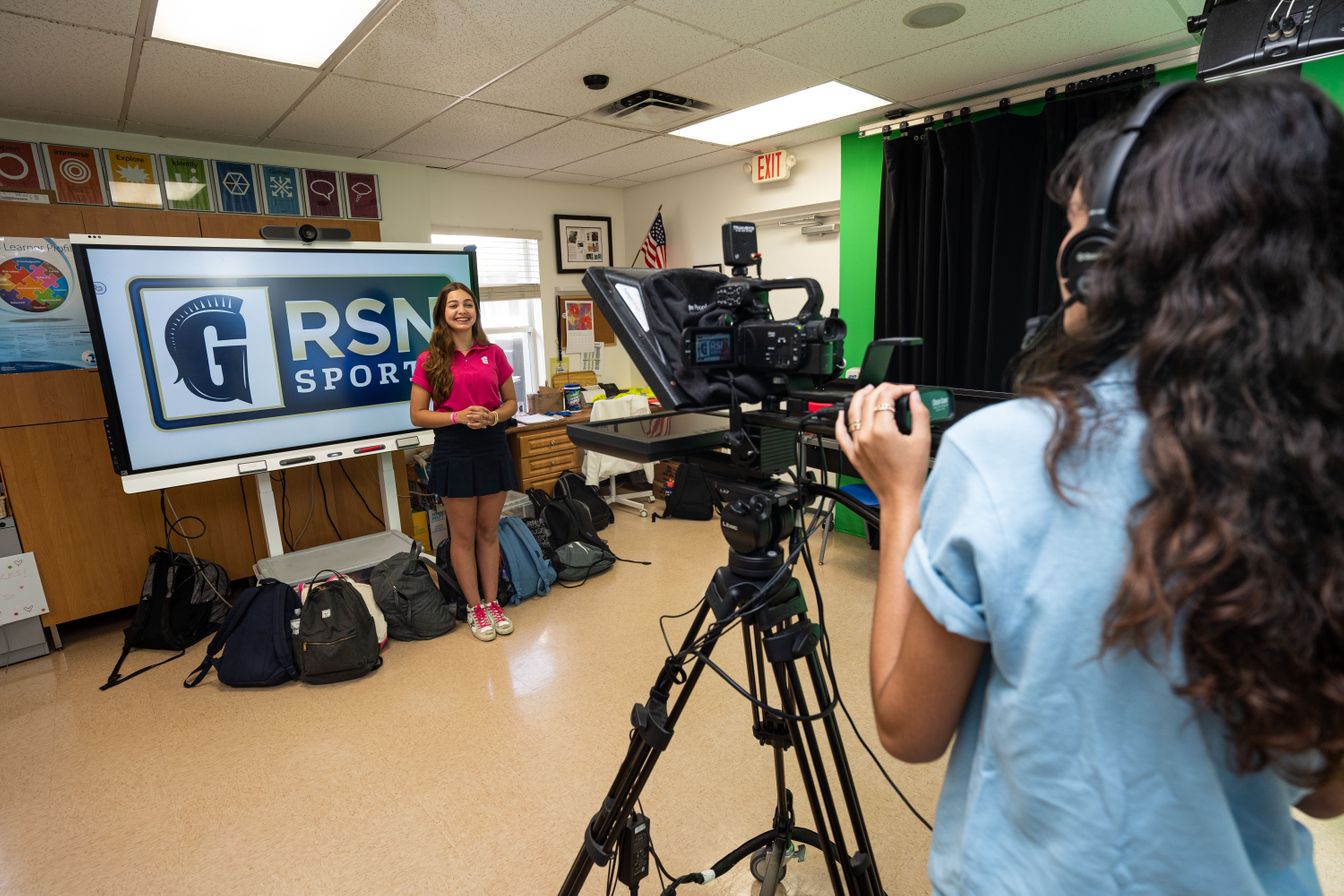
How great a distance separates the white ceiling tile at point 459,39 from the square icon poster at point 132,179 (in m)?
1.42

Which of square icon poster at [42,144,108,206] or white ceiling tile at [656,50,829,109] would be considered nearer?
white ceiling tile at [656,50,829,109]

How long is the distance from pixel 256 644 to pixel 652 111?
290cm

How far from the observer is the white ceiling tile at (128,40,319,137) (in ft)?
7.66

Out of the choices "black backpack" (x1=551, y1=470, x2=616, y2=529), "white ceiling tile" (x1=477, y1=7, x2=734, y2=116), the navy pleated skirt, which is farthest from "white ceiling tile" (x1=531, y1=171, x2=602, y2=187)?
the navy pleated skirt

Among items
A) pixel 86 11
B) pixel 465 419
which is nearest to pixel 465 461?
pixel 465 419

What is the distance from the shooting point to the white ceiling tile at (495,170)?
4.29 meters

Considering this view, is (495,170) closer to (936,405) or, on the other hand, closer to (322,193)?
(322,193)

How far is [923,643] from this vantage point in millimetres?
553

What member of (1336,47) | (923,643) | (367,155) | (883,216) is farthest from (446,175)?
(923,643)

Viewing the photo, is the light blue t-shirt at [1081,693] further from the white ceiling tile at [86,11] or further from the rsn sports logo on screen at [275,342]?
the rsn sports logo on screen at [275,342]

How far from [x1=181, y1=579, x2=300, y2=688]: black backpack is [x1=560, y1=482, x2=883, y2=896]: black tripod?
193 centimetres

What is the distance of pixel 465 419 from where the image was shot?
2.79m

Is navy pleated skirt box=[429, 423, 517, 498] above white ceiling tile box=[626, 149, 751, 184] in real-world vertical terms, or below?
below

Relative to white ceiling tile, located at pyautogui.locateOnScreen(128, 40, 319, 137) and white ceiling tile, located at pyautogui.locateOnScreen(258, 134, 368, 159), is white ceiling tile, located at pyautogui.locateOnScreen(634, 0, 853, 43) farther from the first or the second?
white ceiling tile, located at pyautogui.locateOnScreen(258, 134, 368, 159)
